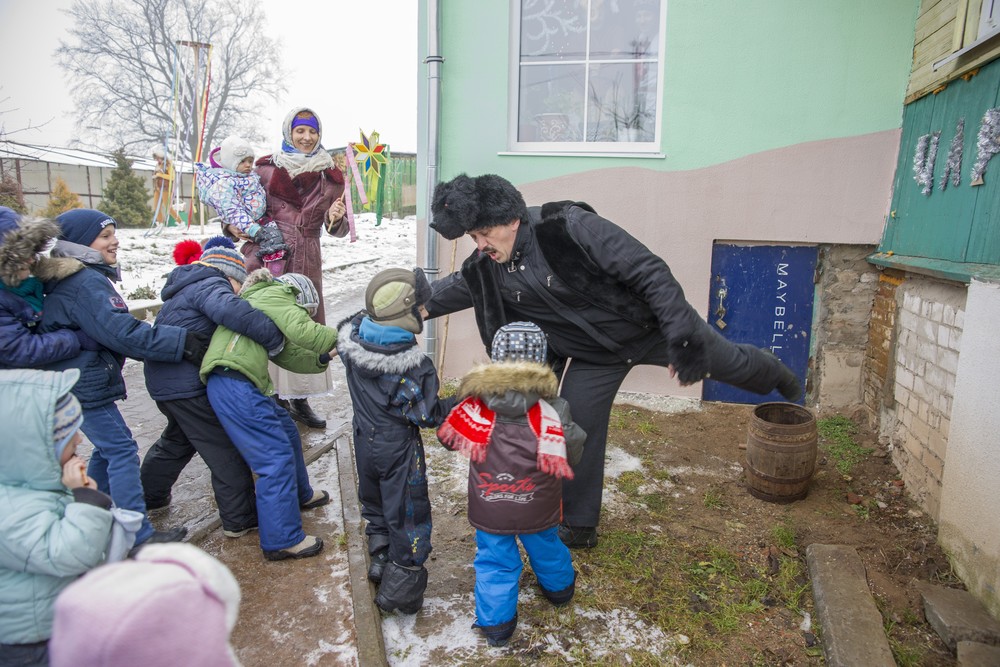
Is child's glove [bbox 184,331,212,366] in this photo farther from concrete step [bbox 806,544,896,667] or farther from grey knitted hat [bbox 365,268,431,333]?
concrete step [bbox 806,544,896,667]

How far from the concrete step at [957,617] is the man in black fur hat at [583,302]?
1.11 meters

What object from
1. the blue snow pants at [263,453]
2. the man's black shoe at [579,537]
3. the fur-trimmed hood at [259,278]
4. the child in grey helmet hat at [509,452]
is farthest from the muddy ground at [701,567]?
the fur-trimmed hood at [259,278]

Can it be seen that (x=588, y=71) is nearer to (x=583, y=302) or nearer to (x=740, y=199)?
(x=740, y=199)

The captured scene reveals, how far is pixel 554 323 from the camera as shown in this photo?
331 cm

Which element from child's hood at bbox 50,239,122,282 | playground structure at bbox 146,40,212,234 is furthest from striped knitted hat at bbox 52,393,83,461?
playground structure at bbox 146,40,212,234

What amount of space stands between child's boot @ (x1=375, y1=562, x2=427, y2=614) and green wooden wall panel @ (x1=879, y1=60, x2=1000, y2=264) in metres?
3.35

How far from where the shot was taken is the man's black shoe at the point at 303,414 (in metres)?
5.02

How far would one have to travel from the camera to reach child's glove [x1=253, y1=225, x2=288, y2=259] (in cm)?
440

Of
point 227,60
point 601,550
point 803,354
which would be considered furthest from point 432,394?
point 227,60

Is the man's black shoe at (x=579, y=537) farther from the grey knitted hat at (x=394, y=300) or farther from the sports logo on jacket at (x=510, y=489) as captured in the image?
the grey knitted hat at (x=394, y=300)

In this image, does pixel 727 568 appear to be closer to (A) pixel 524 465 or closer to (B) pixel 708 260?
(A) pixel 524 465

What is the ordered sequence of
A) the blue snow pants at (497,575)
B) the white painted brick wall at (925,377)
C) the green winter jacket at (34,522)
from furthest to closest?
the white painted brick wall at (925,377)
the blue snow pants at (497,575)
the green winter jacket at (34,522)

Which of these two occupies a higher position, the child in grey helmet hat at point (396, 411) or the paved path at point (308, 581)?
the child in grey helmet hat at point (396, 411)

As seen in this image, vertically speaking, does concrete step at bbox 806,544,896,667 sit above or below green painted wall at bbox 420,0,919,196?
below
